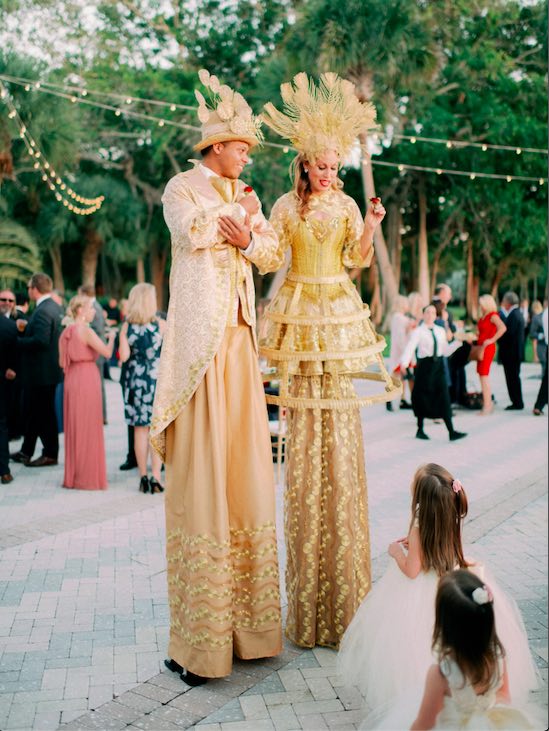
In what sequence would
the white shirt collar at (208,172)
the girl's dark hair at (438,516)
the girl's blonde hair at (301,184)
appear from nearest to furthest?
the girl's dark hair at (438,516) < the white shirt collar at (208,172) < the girl's blonde hair at (301,184)

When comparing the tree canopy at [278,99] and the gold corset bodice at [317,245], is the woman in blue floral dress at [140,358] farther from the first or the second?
the tree canopy at [278,99]

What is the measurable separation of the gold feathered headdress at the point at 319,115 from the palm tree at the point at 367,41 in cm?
1785

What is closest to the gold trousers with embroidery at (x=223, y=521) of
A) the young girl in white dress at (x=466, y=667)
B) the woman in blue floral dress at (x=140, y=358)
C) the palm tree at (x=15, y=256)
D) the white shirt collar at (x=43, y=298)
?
the young girl in white dress at (x=466, y=667)

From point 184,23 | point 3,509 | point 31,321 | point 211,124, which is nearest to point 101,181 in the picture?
point 184,23

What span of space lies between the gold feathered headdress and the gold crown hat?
8.6 inches

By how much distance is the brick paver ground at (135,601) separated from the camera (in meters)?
3.40

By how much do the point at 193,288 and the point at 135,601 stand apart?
2.03 metres

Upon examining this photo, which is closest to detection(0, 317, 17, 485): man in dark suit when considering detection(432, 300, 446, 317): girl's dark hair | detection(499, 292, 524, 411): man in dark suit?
detection(432, 300, 446, 317): girl's dark hair

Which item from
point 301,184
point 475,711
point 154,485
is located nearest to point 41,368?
point 154,485

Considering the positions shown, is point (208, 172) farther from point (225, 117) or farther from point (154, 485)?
point (154, 485)

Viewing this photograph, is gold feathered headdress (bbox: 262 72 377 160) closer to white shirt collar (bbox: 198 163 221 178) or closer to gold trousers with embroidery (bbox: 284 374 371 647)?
white shirt collar (bbox: 198 163 221 178)

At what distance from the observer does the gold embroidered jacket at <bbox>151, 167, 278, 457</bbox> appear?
3545 millimetres

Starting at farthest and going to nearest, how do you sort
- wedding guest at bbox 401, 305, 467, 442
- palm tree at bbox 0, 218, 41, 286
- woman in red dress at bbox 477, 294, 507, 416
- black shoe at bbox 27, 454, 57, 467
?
palm tree at bbox 0, 218, 41, 286 < woman in red dress at bbox 477, 294, 507, 416 < wedding guest at bbox 401, 305, 467, 442 < black shoe at bbox 27, 454, 57, 467

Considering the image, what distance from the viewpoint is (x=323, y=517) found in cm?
401
